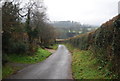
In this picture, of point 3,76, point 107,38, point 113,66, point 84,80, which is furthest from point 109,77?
point 3,76

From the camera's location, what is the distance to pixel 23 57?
22.9m

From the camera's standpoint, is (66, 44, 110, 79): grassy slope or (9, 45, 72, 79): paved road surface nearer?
(66, 44, 110, 79): grassy slope

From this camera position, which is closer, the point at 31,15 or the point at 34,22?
the point at 31,15

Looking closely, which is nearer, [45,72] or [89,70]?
[89,70]

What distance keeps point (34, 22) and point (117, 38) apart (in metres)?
26.6

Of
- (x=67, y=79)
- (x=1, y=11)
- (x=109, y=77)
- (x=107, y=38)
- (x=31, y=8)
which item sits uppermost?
(x=31, y=8)

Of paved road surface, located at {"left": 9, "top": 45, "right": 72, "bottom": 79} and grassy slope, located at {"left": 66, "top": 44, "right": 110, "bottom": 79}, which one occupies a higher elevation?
grassy slope, located at {"left": 66, "top": 44, "right": 110, "bottom": 79}

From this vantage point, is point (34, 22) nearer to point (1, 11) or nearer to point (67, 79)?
point (1, 11)

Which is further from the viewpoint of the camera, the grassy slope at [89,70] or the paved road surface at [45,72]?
the paved road surface at [45,72]

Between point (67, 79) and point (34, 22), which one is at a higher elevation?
point (34, 22)

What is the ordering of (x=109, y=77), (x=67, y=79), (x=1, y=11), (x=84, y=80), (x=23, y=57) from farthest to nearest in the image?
(x=23, y=57) < (x=1, y=11) < (x=67, y=79) < (x=84, y=80) < (x=109, y=77)

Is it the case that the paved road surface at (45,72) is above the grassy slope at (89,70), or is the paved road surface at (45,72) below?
below

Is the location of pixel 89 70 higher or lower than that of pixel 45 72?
higher

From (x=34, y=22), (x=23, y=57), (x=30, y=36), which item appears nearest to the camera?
(x=23, y=57)
